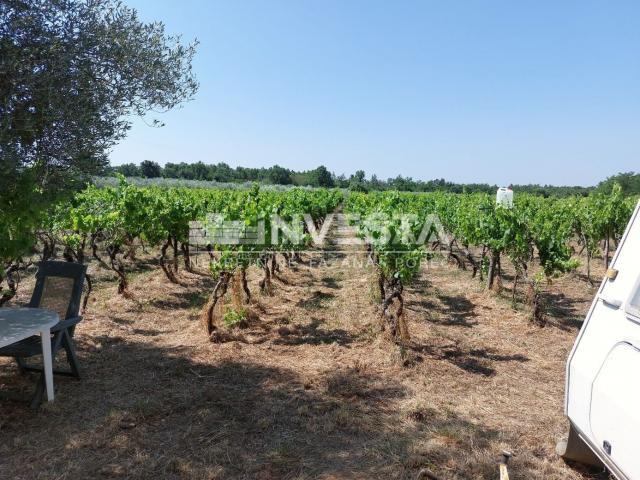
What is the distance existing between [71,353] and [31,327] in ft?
3.30

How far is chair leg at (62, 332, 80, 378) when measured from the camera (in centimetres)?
434

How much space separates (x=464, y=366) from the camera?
17.4 feet

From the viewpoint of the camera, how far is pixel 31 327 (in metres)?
3.53

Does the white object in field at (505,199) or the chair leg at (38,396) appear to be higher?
the white object in field at (505,199)

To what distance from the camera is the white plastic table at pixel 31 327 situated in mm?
3360

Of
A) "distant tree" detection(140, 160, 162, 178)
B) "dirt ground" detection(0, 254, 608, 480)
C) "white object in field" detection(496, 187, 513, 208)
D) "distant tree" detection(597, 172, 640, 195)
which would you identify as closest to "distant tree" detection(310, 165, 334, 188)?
"distant tree" detection(140, 160, 162, 178)

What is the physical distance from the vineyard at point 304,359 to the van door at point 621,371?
42.8 inches

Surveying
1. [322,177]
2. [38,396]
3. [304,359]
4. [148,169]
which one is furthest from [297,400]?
[322,177]

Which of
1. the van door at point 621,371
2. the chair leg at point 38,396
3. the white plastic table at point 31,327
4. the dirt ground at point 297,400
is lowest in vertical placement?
the dirt ground at point 297,400

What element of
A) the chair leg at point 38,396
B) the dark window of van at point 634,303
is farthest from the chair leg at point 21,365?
the dark window of van at point 634,303

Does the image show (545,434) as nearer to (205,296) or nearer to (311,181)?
(205,296)

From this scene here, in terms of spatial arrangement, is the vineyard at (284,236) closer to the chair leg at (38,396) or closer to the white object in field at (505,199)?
the white object in field at (505,199)

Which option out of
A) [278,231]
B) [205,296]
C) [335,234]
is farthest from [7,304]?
[335,234]

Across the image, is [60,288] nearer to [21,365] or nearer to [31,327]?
[21,365]
